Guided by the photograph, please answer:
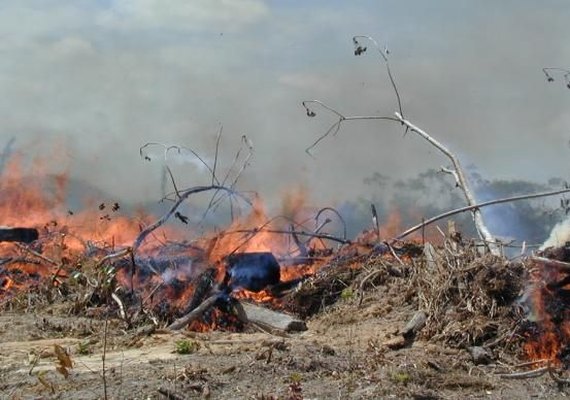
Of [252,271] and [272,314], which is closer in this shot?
[272,314]

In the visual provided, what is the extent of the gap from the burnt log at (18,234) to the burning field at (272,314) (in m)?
0.04

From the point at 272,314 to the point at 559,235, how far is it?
4.10 metres

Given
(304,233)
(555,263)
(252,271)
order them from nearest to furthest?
(555,263) → (252,271) → (304,233)

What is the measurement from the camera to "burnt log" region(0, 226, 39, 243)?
45.0 ft

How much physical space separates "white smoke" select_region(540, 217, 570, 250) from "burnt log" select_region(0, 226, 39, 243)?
8.91 metres

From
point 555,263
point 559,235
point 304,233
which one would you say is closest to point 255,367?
point 555,263

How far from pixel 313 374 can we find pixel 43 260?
23.1 feet

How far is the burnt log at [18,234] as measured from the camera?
13.7m

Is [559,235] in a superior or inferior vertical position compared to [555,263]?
superior

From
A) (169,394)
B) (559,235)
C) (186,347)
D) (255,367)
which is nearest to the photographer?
(169,394)

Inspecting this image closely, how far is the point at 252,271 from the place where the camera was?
37.7 feet

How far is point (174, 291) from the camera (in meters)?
10.9

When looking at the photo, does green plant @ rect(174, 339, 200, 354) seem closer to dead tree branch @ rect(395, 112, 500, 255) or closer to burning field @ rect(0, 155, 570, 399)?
burning field @ rect(0, 155, 570, 399)

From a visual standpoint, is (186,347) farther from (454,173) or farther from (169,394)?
(454,173)
